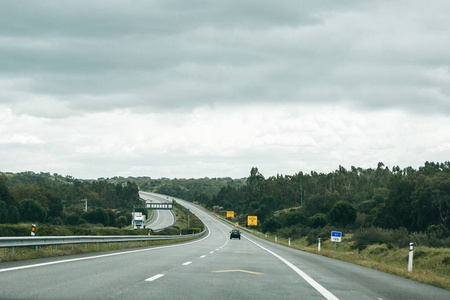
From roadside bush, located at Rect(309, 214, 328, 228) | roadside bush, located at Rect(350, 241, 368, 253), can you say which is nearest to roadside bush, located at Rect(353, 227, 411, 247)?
roadside bush, located at Rect(350, 241, 368, 253)

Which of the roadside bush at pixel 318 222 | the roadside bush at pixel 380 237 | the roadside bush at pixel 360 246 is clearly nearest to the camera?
the roadside bush at pixel 360 246

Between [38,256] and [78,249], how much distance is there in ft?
15.9

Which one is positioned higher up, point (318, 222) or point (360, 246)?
point (360, 246)

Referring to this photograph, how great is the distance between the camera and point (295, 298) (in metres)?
9.09

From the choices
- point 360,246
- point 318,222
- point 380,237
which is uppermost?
point 380,237

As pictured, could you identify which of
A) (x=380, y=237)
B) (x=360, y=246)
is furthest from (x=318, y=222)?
(x=360, y=246)

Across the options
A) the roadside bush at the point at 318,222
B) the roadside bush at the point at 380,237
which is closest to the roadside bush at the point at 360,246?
the roadside bush at the point at 380,237

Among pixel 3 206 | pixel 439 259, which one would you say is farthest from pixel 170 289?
pixel 3 206

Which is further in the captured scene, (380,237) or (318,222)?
(318,222)

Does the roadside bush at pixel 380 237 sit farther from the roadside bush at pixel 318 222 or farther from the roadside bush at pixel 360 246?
the roadside bush at pixel 318 222

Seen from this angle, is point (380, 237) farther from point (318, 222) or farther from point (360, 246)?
point (318, 222)

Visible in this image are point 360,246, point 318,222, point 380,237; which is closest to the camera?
point 360,246

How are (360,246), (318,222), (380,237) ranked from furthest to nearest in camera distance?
(318,222)
(380,237)
(360,246)

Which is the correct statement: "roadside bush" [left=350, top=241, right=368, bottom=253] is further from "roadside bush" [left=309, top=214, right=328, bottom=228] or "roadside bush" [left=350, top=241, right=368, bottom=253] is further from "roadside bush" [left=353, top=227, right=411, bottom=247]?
"roadside bush" [left=309, top=214, right=328, bottom=228]
